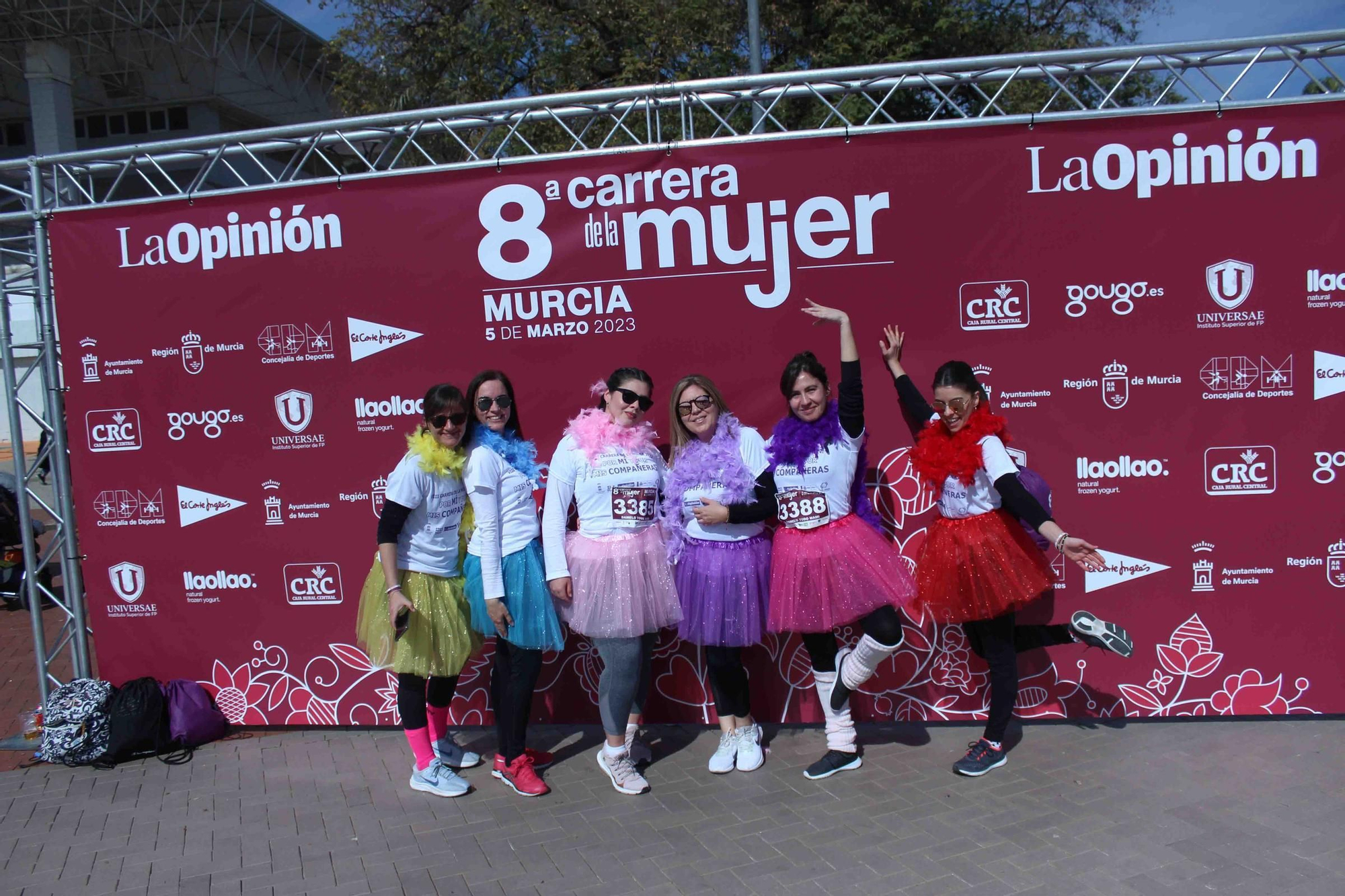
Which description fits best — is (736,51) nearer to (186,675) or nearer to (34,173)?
(34,173)

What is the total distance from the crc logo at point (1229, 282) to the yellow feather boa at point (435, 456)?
3642mm

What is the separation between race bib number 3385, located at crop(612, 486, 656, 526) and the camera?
13.6 feet

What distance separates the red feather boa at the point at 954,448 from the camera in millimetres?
4059

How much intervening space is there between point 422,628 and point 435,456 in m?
0.78

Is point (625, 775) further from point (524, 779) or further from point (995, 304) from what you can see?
point (995, 304)

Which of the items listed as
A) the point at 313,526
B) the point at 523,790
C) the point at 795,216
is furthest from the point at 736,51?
the point at 523,790

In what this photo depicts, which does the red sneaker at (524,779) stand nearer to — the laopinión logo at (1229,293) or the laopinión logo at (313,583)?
the laopinión logo at (313,583)

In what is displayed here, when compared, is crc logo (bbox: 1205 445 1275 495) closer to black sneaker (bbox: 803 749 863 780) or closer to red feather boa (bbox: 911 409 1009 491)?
red feather boa (bbox: 911 409 1009 491)

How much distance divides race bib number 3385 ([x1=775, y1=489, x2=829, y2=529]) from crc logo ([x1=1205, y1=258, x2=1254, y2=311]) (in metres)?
2.16

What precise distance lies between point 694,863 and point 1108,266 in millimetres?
3335

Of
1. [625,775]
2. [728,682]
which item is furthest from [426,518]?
[728,682]

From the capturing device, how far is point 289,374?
503 centimetres

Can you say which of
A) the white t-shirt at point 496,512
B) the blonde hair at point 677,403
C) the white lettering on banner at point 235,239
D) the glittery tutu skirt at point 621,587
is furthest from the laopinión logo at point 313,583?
the blonde hair at point 677,403

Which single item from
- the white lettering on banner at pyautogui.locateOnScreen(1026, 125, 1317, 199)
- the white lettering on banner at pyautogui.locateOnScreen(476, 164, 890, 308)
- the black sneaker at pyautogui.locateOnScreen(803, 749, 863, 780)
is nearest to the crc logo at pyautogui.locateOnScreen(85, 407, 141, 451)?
the white lettering on banner at pyautogui.locateOnScreen(476, 164, 890, 308)
